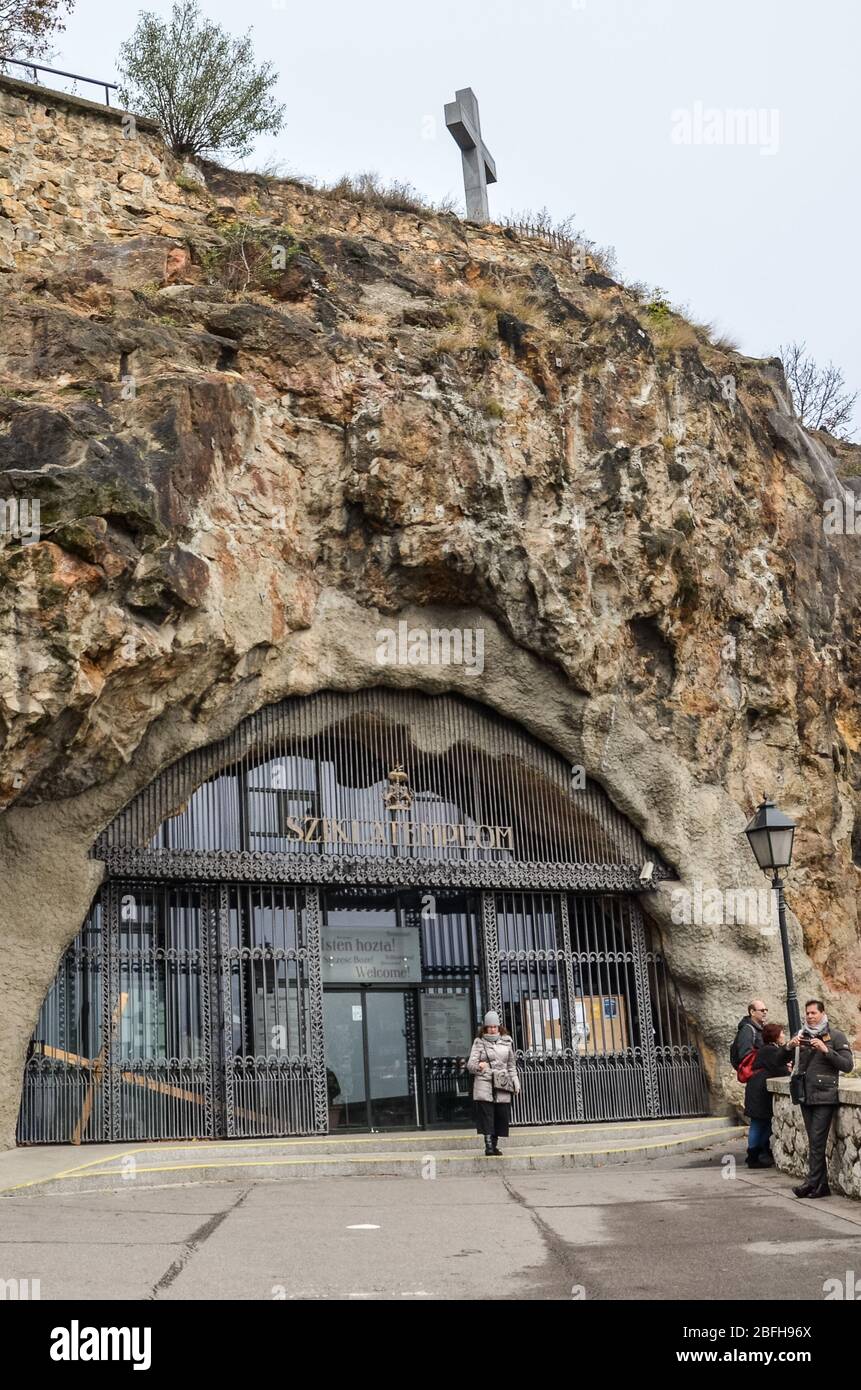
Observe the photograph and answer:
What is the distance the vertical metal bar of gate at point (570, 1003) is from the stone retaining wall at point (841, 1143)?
529cm

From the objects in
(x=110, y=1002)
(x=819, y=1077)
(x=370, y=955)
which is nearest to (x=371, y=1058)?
(x=370, y=955)

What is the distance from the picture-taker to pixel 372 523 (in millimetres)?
15797

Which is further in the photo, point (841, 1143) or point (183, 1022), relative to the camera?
point (183, 1022)

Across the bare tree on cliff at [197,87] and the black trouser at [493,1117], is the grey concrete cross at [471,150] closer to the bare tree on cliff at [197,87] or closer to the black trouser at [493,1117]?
the bare tree on cliff at [197,87]

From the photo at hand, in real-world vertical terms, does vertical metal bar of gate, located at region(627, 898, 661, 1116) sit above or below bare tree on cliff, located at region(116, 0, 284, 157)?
below

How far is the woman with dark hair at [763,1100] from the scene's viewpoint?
40.8 ft

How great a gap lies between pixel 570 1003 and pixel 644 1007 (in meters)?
1.03

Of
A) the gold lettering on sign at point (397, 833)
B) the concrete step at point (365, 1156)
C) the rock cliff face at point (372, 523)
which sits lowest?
the concrete step at point (365, 1156)

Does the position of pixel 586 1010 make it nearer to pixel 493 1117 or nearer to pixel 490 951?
pixel 490 951

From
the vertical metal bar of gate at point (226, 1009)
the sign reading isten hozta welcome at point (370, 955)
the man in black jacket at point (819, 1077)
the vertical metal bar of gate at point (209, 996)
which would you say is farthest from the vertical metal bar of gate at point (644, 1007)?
the man in black jacket at point (819, 1077)

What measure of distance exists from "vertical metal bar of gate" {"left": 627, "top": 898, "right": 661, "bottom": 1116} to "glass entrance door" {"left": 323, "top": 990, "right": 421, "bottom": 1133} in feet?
9.93

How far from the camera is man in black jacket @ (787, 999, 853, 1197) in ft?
31.9

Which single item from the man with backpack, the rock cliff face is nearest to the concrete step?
the man with backpack

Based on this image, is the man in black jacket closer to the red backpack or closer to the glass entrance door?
the red backpack
